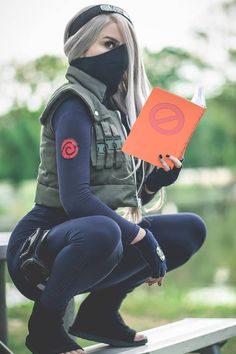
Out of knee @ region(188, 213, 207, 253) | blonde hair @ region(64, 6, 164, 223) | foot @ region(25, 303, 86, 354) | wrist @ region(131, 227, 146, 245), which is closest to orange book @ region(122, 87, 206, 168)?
blonde hair @ region(64, 6, 164, 223)

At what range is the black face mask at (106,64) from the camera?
3.07 m

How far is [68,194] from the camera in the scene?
2869mm

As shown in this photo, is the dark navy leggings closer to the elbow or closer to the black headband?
the elbow

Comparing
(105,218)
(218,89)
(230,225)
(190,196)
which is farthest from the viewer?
(190,196)

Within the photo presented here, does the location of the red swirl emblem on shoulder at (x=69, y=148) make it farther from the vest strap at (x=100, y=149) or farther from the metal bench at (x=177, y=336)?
the metal bench at (x=177, y=336)

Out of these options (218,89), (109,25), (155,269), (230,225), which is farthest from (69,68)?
(218,89)

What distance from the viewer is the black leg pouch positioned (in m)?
2.89

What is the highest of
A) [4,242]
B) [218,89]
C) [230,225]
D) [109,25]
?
[109,25]

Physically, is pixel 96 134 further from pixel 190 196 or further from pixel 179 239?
pixel 190 196

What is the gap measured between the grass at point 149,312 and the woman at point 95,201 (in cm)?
139

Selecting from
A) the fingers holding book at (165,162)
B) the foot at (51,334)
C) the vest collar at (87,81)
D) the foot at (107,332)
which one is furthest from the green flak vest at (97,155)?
the foot at (107,332)

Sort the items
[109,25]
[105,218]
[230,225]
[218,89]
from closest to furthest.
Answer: [105,218] < [109,25] < [230,225] < [218,89]

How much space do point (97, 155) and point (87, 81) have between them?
0.87ft

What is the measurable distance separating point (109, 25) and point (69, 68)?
183 mm
